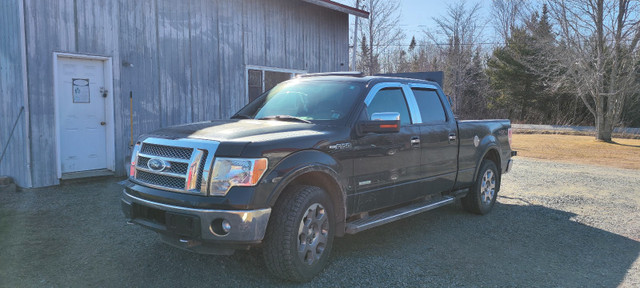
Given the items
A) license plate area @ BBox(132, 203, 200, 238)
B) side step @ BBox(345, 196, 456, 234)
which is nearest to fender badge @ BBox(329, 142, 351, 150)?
side step @ BBox(345, 196, 456, 234)

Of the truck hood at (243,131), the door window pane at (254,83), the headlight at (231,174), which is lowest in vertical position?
the headlight at (231,174)

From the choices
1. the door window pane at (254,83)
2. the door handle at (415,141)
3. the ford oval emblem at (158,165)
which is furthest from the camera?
the door window pane at (254,83)

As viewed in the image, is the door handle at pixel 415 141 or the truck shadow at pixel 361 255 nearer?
the truck shadow at pixel 361 255

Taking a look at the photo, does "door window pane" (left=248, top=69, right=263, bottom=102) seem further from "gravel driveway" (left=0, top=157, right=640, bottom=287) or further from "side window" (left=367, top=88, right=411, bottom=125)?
"side window" (left=367, top=88, right=411, bottom=125)

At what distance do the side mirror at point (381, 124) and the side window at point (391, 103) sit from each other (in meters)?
0.36

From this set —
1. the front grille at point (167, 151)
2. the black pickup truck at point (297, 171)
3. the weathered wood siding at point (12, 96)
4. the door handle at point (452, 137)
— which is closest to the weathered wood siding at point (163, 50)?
the weathered wood siding at point (12, 96)

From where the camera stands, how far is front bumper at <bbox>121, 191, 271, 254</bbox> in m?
3.30

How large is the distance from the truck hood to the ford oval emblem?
22cm

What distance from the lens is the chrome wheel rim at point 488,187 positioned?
255 inches

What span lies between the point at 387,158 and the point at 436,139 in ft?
3.56

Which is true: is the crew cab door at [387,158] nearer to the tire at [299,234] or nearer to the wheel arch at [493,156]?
the tire at [299,234]

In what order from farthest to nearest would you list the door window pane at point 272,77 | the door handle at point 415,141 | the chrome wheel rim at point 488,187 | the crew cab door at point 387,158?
the door window pane at point 272,77, the chrome wheel rim at point 488,187, the door handle at point 415,141, the crew cab door at point 387,158

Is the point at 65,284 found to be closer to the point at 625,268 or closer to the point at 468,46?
the point at 625,268

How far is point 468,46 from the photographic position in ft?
124
